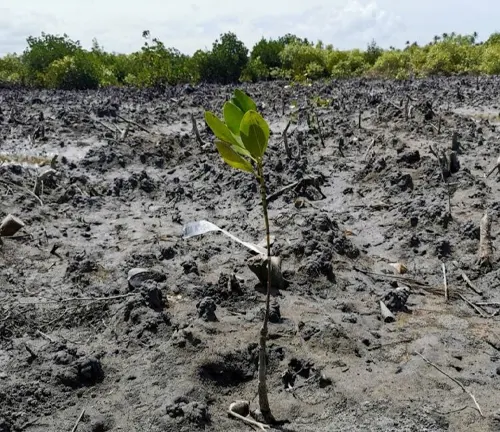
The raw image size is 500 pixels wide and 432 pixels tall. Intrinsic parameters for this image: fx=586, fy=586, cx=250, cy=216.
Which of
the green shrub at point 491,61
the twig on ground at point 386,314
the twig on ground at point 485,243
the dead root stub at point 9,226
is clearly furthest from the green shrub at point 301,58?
the twig on ground at point 386,314

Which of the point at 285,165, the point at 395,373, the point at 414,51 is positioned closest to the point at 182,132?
the point at 285,165

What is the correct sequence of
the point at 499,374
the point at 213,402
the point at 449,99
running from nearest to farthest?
the point at 213,402, the point at 499,374, the point at 449,99

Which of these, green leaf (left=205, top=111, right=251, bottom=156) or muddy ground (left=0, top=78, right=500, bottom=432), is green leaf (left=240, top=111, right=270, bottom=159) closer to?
green leaf (left=205, top=111, right=251, bottom=156)

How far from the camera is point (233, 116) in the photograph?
2.45 meters

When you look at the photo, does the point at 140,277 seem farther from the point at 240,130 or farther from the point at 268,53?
the point at 268,53

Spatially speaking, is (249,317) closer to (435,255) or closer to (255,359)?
(255,359)

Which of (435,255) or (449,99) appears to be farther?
(449,99)

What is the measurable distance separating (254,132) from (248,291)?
195cm

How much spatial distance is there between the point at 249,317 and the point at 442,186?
335cm

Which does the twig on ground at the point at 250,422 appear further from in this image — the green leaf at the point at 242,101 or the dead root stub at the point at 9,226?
the dead root stub at the point at 9,226

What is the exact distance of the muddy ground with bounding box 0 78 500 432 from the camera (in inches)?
116

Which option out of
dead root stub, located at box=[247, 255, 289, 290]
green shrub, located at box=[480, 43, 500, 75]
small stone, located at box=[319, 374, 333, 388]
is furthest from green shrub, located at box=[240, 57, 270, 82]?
small stone, located at box=[319, 374, 333, 388]

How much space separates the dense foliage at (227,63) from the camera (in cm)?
1841

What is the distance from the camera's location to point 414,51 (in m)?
22.2
